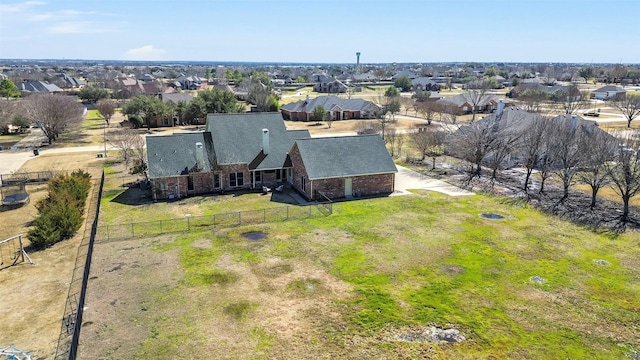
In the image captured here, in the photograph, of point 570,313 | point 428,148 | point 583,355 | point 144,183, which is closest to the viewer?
point 583,355

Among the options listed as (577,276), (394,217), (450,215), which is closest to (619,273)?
(577,276)

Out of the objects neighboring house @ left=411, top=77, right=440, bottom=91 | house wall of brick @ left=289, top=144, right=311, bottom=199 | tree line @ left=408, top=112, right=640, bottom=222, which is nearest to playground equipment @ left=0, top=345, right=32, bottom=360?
house wall of brick @ left=289, top=144, right=311, bottom=199

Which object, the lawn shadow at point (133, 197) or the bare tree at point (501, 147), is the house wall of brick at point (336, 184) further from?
the lawn shadow at point (133, 197)

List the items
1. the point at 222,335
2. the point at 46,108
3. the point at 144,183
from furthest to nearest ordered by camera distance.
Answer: the point at 46,108 → the point at 144,183 → the point at 222,335

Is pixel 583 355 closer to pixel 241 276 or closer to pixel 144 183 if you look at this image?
pixel 241 276

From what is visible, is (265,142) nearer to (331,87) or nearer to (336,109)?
(336,109)

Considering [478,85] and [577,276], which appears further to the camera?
[478,85]

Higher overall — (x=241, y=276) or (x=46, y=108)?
(x=46, y=108)

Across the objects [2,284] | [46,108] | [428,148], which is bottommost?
[2,284]
